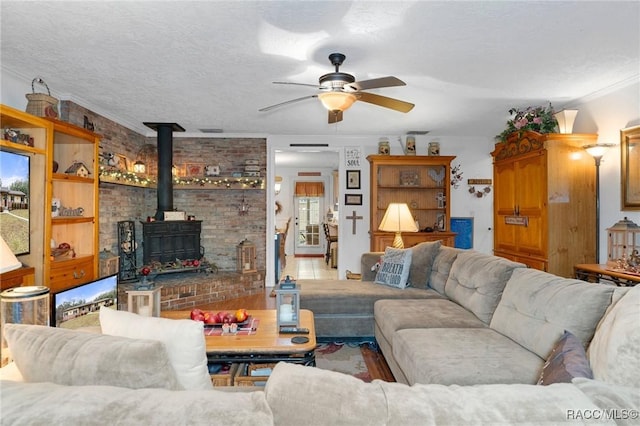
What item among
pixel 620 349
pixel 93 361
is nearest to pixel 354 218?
pixel 620 349

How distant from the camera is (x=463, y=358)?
202 centimetres

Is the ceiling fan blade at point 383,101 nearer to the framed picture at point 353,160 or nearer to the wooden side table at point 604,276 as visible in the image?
the wooden side table at point 604,276

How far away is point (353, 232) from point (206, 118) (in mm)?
3052

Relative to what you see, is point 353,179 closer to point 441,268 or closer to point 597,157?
point 441,268

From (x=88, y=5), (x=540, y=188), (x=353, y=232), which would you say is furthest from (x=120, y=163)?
(x=540, y=188)

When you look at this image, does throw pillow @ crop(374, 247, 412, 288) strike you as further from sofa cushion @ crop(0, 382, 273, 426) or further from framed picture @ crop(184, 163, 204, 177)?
framed picture @ crop(184, 163, 204, 177)

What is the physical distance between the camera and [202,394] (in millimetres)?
912

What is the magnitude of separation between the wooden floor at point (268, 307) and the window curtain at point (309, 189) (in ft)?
16.4

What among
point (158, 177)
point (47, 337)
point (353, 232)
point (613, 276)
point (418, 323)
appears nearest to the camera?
point (47, 337)

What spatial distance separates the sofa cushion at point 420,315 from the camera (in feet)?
8.87

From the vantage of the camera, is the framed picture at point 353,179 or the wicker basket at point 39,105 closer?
the wicker basket at point 39,105

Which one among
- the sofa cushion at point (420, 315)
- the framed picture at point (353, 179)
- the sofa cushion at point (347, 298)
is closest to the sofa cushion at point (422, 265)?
the sofa cushion at point (347, 298)

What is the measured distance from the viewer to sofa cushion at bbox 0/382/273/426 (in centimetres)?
82

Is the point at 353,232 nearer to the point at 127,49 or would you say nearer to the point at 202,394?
the point at 127,49
